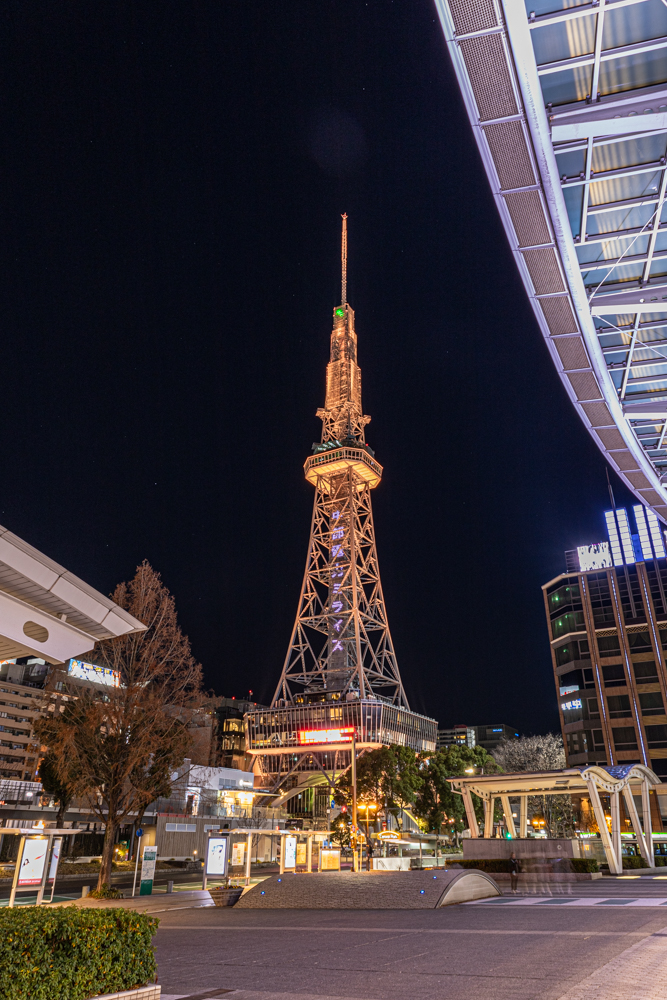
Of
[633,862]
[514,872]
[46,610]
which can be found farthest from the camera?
[633,862]

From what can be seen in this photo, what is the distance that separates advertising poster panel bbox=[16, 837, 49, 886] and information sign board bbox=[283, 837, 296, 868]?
423 inches

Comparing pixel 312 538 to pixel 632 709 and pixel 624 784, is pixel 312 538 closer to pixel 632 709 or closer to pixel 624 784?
pixel 632 709

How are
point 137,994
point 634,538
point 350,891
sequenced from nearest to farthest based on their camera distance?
point 137,994 → point 350,891 → point 634,538

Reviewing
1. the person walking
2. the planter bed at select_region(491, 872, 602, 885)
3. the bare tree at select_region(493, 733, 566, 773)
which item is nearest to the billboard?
the person walking

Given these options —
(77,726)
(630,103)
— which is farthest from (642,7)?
(77,726)

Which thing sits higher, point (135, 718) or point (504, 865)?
point (135, 718)

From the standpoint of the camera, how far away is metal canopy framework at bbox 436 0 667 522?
29.6 ft

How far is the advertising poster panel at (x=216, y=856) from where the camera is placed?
24.7 meters

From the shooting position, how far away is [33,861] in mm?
18734

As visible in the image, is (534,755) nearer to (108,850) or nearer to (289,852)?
(289,852)

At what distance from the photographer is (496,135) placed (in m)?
10.1

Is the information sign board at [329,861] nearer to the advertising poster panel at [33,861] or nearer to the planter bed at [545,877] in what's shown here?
the planter bed at [545,877]

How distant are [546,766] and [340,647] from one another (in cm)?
3299

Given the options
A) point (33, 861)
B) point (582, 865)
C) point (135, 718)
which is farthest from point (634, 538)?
point (33, 861)
